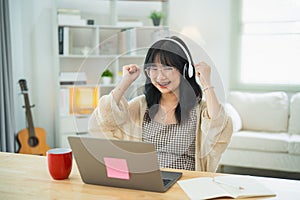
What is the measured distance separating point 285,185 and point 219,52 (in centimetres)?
346

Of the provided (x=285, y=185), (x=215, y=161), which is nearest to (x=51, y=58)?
(x=215, y=161)

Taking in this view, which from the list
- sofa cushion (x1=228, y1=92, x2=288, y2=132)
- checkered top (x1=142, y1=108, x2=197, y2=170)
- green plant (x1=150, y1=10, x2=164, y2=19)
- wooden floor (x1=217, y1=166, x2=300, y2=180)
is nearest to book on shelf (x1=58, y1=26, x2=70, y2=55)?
green plant (x1=150, y1=10, x2=164, y2=19)

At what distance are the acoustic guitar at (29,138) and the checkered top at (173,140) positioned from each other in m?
2.62

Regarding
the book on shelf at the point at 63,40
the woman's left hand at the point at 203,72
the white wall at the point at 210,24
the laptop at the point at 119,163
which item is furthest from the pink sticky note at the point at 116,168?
the white wall at the point at 210,24

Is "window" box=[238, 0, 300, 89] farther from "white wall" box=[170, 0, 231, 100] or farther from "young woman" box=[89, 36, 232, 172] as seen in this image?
"young woman" box=[89, 36, 232, 172]

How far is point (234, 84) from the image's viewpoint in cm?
470

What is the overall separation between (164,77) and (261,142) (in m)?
2.68

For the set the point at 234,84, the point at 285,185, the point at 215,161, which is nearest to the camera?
the point at 285,185

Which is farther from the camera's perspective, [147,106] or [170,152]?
[170,152]

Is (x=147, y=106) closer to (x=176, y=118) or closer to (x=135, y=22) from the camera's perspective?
(x=176, y=118)

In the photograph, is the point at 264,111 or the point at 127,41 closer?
the point at 127,41

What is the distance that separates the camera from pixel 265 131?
4148mm

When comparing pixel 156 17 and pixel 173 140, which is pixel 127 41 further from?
pixel 156 17

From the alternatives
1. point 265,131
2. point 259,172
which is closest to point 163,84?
point 259,172
